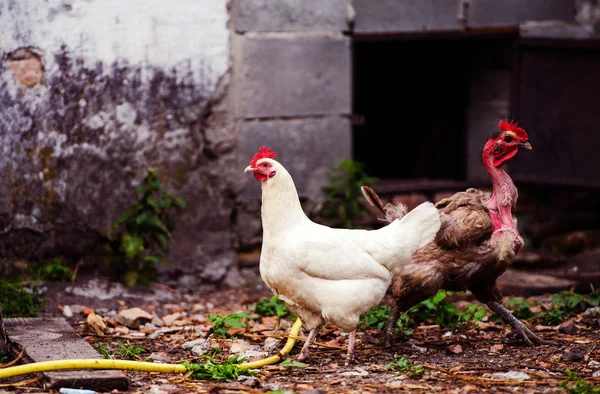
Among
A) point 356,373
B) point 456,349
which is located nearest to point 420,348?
point 456,349

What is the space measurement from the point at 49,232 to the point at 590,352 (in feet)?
13.0

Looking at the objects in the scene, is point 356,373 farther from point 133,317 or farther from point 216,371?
point 133,317

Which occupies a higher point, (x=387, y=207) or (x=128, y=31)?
(x=128, y=31)

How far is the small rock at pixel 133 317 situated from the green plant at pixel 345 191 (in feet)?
6.79

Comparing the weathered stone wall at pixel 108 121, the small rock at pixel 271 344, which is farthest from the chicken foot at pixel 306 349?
the weathered stone wall at pixel 108 121

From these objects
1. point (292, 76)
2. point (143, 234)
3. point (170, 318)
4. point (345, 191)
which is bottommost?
point (170, 318)

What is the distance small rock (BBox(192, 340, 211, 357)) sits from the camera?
5102 mm

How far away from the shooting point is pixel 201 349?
203 inches

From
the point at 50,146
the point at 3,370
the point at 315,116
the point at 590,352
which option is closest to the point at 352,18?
the point at 315,116

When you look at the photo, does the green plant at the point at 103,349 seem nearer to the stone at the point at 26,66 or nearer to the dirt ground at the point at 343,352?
the dirt ground at the point at 343,352

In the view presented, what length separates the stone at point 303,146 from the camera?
701cm

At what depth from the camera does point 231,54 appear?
6.87 m

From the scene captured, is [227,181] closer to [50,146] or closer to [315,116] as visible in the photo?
[315,116]

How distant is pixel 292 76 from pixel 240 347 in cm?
276
